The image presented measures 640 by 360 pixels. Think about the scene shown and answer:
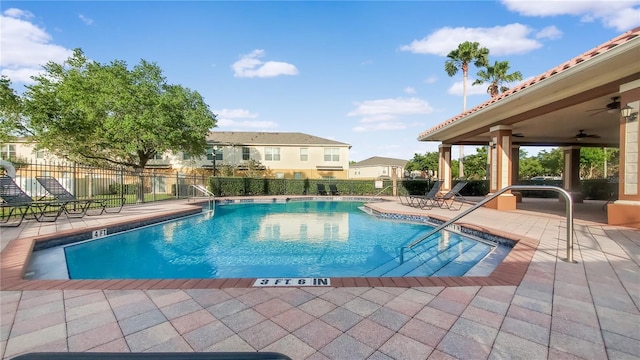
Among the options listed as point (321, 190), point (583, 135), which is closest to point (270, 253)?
point (583, 135)

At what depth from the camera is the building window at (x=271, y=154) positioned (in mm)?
31859

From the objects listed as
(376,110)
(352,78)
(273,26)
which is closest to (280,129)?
(376,110)

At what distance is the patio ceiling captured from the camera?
5.66m

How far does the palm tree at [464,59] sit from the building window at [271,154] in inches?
738

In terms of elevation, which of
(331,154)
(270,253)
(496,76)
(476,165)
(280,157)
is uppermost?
(496,76)

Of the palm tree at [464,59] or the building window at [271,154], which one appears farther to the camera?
the building window at [271,154]

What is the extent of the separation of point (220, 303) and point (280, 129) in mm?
33982

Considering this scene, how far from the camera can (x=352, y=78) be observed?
1720 centimetres

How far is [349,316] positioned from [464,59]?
91.9 feet

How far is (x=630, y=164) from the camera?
6.04 metres

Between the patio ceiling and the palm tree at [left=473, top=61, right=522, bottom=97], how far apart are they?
412 inches

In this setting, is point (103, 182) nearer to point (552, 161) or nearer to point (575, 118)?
point (575, 118)

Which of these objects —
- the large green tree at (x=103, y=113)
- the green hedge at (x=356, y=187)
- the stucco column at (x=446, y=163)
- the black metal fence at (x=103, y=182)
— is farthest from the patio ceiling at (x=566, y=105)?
the large green tree at (x=103, y=113)

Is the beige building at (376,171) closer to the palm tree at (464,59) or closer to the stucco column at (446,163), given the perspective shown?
the palm tree at (464,59)
